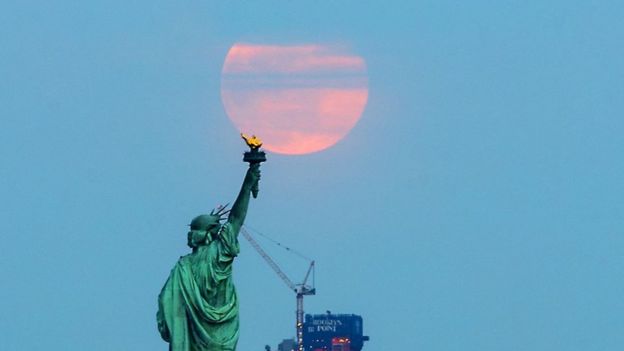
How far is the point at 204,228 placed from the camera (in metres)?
41.8

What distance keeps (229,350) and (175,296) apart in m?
0.98

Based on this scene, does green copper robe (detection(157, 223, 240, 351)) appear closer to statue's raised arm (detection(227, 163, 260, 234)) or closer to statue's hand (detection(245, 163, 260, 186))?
statue's raised arm (detection(227, 163, 260, 234))

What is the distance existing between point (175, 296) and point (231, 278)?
2.36 feet

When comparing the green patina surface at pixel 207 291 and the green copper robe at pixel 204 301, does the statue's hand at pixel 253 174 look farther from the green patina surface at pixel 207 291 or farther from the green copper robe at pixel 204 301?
the green copper robe at pixel 204 301

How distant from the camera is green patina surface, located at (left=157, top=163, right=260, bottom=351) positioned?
41500mm

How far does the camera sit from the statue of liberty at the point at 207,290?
41500 mm

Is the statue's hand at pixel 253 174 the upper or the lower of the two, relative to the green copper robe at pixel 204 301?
upper

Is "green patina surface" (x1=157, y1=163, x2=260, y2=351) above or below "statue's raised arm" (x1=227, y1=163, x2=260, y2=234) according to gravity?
below

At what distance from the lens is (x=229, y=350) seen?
41.4 m

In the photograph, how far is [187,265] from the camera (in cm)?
4184

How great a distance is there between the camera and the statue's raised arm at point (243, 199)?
1631 inches

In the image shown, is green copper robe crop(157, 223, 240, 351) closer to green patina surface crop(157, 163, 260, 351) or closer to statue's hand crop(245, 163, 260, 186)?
green patina surface crop(157, 163, 260, 351)

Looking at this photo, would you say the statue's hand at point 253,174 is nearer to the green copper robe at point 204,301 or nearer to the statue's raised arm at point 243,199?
the statue's raised arm at point 243,199

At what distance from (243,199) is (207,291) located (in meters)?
1.21
